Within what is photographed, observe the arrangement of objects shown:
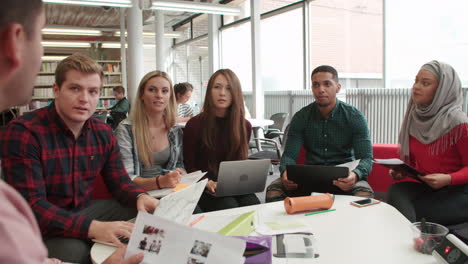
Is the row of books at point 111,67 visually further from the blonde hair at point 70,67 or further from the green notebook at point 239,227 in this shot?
the green notebook at point 239,227

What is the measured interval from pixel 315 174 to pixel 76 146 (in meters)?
1.36

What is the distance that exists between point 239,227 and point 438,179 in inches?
54.7

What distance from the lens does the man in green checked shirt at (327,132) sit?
2.72m

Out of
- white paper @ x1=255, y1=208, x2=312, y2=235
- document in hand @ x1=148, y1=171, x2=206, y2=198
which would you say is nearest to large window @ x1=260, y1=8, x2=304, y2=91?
document in hand @ x1=148, y1=171, x2=206, y2=198

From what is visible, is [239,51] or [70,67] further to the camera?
[239,51]

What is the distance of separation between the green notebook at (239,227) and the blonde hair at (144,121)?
3.66 feet

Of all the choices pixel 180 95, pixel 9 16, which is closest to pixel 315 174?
pixel 9 16

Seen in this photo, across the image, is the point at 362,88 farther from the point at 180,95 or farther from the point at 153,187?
the point at 153,187

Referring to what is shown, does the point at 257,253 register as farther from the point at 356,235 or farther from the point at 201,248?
the point at 356,235

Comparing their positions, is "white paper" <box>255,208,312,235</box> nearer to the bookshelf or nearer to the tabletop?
the tabletop

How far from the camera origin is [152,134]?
2.48m

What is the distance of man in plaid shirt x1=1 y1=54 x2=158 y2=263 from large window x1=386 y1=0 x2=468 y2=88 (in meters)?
4.24

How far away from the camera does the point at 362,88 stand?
552 cm

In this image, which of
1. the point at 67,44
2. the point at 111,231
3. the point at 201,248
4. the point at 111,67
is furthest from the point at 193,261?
the point at 67,44
